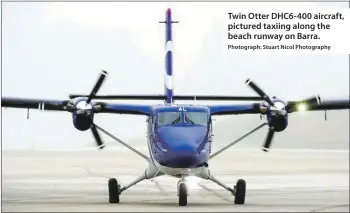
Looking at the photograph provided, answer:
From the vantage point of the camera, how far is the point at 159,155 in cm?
1986

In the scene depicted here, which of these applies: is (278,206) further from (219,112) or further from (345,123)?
(345,123)

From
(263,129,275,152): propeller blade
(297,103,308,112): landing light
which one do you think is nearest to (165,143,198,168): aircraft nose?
(297,103,308,112): landing light

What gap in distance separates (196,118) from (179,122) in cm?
53

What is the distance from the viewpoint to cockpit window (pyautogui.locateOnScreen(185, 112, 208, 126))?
792 inches

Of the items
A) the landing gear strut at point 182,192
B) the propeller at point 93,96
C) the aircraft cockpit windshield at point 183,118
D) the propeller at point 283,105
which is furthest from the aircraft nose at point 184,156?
the propeller at point 283,105

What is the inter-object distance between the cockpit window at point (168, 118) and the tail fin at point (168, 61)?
4.43m

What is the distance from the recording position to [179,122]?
20047mm

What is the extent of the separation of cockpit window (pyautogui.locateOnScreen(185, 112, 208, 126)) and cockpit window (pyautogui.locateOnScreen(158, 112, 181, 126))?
242mm

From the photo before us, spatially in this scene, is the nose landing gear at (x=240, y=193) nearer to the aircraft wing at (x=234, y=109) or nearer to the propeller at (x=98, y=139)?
the aircraft wing at (x=234, y=109)

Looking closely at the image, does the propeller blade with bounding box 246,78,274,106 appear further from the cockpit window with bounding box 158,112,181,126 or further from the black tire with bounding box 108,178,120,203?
the black tire with bounding box 108,178,120,203

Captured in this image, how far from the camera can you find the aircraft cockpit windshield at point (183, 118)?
20095 millimetres

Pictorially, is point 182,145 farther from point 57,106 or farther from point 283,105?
point 57,106

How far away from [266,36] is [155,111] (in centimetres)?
393

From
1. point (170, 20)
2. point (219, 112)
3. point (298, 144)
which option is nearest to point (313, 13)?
point (219, 112)
